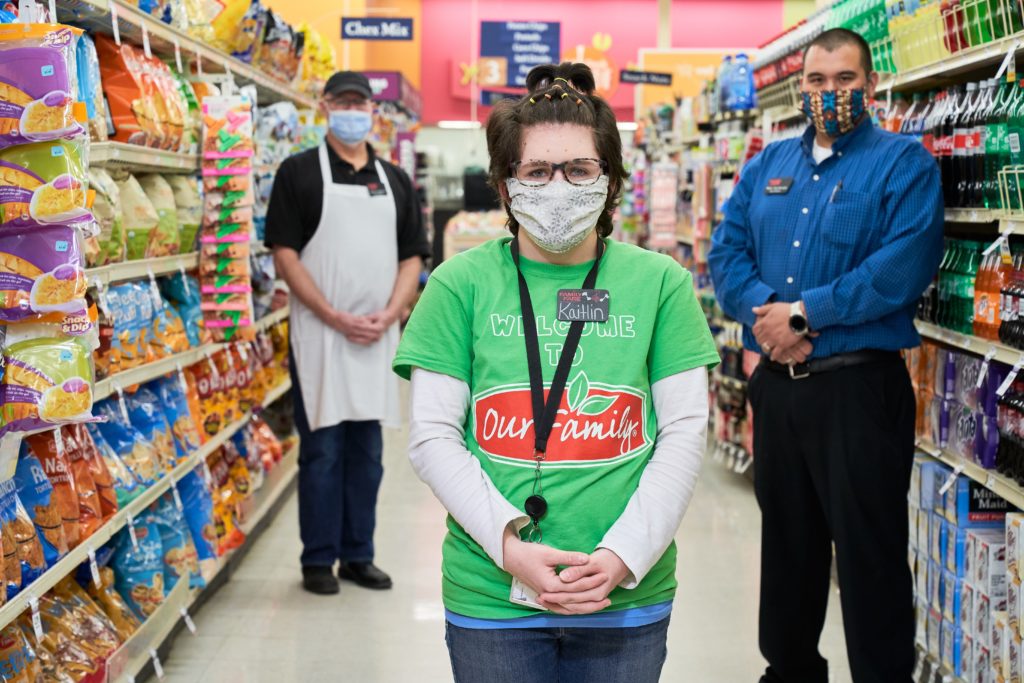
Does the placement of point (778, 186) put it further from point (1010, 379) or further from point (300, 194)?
point (300, 194)

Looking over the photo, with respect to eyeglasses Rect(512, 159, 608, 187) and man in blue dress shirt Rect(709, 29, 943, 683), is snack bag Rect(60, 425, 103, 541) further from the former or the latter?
man in blue dress shirt Rect(709, 29, 943, 683)

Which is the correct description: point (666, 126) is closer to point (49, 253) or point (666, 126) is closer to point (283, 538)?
point (283, 538)

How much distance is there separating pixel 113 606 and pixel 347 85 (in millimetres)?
2172

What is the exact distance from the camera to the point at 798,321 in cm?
307

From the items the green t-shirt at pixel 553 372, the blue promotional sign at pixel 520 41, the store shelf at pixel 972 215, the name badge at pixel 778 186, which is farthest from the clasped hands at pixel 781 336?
the blue promotional sign at pixel 520 41

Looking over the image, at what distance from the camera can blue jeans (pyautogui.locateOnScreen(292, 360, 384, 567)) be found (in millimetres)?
4504

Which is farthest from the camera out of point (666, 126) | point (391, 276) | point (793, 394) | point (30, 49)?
point (666, 126)

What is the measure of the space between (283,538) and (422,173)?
11164 millimetres

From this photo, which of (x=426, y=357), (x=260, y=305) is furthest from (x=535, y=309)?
(x=260, y=305)

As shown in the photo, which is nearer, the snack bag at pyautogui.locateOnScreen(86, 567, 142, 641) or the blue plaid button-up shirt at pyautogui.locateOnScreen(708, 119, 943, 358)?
the blue plaid button-up shirt at pyautogui.locateOnScreen(708, 119, 943, 358)

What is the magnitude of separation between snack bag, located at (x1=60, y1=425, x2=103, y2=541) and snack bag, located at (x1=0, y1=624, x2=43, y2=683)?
387 mm

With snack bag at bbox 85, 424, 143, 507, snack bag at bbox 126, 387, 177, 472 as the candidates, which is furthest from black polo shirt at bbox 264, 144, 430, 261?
snack bag at bbox 85, 424, 143, 507

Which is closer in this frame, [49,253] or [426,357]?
[426,357]

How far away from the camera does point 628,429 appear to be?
183 centimetres
